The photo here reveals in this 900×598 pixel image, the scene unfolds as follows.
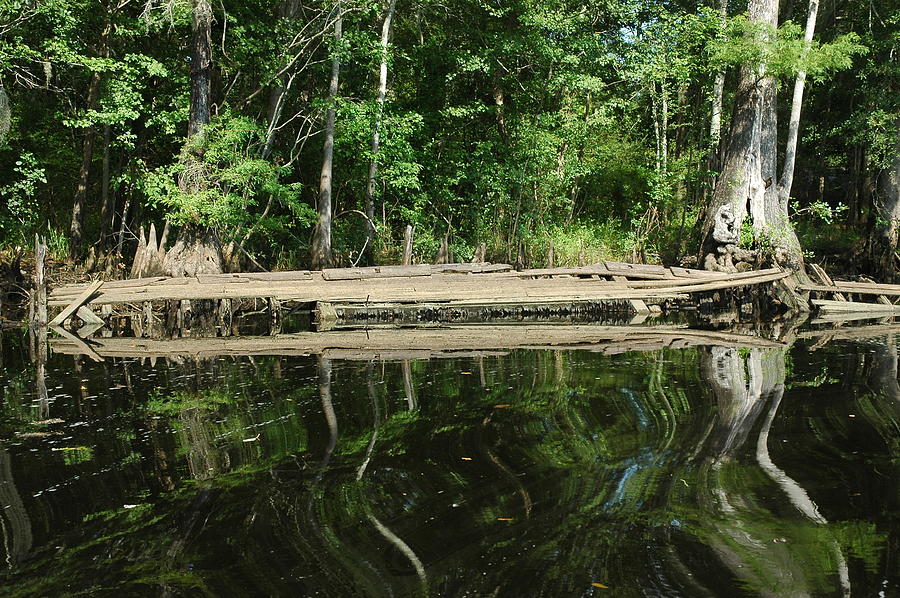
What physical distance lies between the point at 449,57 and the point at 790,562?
2015cm

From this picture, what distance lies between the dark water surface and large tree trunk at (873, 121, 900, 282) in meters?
14.2

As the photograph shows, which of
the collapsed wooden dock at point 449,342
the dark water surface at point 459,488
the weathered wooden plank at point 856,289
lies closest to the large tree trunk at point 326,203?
Answer: the collapsed wooden dock at point 449,342

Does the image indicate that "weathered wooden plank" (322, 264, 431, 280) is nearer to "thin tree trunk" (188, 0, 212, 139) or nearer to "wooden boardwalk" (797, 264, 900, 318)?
"thin tree trunk" (188, 0, 212, 139)

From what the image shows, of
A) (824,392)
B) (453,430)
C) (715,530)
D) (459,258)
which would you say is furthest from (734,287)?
(715,530)

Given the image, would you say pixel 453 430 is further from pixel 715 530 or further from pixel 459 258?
pixel 459 258

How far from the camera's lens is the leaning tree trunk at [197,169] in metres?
17.1

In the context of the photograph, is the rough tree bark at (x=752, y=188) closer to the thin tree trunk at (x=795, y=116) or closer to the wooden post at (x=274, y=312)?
the thin tree trunk at (x=795, y=116)

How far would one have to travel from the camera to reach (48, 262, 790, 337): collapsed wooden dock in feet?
50.6

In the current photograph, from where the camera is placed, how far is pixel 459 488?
4.91 meters

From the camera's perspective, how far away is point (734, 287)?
16938 millimetres

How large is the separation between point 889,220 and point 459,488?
20.4m

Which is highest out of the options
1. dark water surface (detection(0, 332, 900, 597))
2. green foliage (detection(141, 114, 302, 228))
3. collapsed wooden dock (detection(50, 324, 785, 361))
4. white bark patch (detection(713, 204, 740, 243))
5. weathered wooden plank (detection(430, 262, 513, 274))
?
green foliage (detection(141, 114, 302, 228))

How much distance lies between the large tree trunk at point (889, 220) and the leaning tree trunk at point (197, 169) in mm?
16701

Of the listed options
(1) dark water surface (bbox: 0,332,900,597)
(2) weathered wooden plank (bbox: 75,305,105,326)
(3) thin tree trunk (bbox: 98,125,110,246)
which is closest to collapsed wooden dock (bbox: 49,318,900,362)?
(2) weathered wooden plank (bbox: 75,305,105,326)
